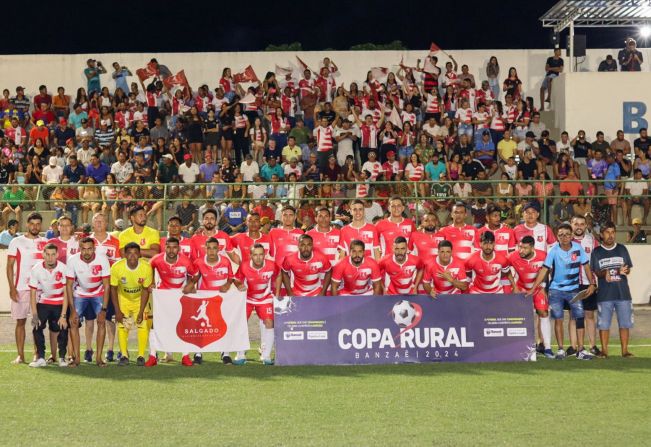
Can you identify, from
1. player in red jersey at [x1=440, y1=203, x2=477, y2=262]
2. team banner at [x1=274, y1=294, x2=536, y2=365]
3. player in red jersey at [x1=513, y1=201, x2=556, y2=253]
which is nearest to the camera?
team banner at [x1=274, y1=294, x2=536, y2=365]

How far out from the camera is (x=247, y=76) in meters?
30.7

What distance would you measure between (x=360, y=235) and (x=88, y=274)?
13.9 feet

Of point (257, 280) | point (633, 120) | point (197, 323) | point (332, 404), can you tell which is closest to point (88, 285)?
point (197, 323)

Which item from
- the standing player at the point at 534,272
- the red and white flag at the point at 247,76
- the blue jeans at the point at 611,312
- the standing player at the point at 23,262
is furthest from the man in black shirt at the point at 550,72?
the standing player at the point at 23,262

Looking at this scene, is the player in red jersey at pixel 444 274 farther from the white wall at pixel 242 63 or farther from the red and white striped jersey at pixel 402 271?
the white wall at pixel 242 63

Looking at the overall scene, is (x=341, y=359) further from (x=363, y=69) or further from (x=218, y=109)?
(x=363, y=69)

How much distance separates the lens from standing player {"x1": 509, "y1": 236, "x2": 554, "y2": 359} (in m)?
15.8

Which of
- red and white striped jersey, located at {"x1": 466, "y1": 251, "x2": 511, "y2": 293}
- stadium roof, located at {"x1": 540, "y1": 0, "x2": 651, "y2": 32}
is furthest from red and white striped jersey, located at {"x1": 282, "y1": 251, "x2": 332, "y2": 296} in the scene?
stadium roof, located at {"x1": 540, "y1": 0, "x2": 651, "y2": 32}

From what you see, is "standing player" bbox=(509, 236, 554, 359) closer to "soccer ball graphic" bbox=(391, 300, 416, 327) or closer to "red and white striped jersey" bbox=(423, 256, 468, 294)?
"red and white striped jersey" bbox=(423, 256, 468, 294)

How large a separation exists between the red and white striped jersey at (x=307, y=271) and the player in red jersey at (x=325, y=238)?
64cm

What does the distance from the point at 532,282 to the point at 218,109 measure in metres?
14.6

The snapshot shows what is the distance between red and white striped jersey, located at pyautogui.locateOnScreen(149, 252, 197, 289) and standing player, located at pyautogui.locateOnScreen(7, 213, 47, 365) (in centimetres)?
177

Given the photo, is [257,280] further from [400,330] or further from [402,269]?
[400,330]

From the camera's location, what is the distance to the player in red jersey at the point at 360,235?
16.7 m
